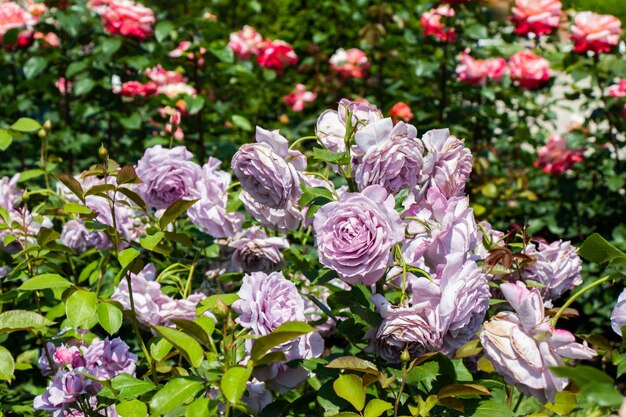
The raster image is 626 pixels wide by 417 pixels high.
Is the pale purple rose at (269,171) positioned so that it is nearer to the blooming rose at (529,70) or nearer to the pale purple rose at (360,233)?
the pale purple rose at (360,233)

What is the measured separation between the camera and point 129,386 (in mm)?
1342

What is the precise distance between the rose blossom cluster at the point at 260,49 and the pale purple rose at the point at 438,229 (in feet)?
8.14

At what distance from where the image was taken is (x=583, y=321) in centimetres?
353

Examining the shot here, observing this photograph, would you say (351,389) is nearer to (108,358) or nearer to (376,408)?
(376,408)

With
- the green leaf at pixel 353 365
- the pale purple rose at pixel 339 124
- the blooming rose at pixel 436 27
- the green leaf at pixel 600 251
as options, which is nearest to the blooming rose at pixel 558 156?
the blooming rose at pixel 436 27

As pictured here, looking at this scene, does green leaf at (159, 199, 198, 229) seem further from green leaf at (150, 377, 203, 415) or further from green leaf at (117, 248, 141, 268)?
green leaf at (150, 377, 203, 415)

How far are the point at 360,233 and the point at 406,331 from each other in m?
0.18

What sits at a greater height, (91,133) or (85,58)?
(85,58)

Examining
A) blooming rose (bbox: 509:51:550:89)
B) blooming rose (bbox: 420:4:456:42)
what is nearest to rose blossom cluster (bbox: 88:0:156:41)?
blooming rose (bbox: 420:4:456:42)

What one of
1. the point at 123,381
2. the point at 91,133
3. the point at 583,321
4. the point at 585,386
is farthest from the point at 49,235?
the point at 583,321

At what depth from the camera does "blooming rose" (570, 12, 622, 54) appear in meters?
3.00

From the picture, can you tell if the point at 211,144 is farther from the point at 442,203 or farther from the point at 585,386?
the point at 585,386

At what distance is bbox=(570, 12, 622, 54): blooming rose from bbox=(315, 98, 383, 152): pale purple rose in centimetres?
189

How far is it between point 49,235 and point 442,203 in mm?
746
